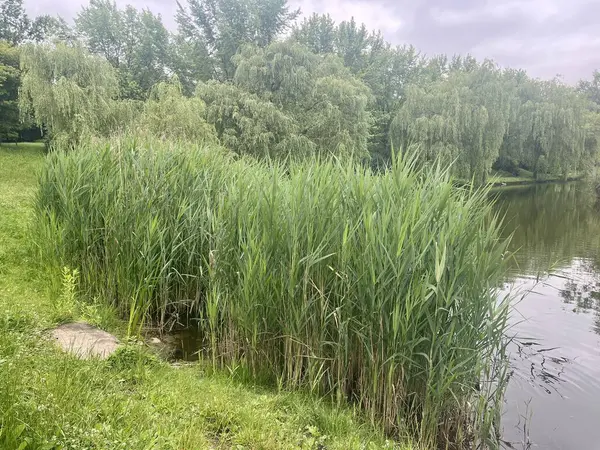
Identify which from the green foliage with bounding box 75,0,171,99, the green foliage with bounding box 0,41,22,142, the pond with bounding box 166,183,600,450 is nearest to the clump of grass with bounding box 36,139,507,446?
the pond with bounding box 166,183,600,450

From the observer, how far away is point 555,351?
21.1 ft

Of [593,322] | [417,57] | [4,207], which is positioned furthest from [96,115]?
[417,57]

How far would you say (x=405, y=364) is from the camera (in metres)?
3.49

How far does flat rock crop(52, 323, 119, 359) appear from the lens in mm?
3686

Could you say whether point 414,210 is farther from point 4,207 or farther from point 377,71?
point 377,71

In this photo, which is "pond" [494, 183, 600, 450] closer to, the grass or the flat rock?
the grass

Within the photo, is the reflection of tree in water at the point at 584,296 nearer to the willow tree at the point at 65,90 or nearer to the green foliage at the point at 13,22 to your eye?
the willow tree at the point at 65,90

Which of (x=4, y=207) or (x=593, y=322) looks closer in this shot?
(x=593, y=322)

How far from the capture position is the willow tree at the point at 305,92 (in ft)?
63.6

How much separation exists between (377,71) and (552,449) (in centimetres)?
3839

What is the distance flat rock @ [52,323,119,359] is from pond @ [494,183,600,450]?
3532mm

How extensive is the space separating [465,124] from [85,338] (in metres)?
23.8

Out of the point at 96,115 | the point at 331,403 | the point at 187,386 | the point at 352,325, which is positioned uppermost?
the point at 96,115

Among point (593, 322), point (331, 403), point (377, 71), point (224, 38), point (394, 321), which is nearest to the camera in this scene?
point (394, 321)
